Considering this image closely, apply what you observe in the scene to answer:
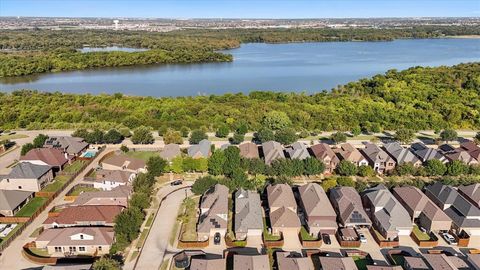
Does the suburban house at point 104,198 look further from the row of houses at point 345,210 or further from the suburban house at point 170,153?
the suburban house at point 170,153

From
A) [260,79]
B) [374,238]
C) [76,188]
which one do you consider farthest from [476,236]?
[260,79]

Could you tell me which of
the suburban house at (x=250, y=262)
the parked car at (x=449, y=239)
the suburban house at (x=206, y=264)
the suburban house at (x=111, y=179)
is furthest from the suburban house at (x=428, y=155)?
the suburban house at (x=111, y=179)

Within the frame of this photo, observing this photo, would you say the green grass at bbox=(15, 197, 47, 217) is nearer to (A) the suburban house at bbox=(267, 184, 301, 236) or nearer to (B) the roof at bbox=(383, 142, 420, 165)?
(A) the suburban house at bbox=(267, 184, 301, 236)

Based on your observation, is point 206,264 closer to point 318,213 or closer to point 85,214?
point 318,213

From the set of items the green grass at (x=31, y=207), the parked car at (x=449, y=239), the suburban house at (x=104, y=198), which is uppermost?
the suburban house at (x=104, y=198)

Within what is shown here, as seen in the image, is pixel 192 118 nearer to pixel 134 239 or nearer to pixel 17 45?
pixel 134 239
